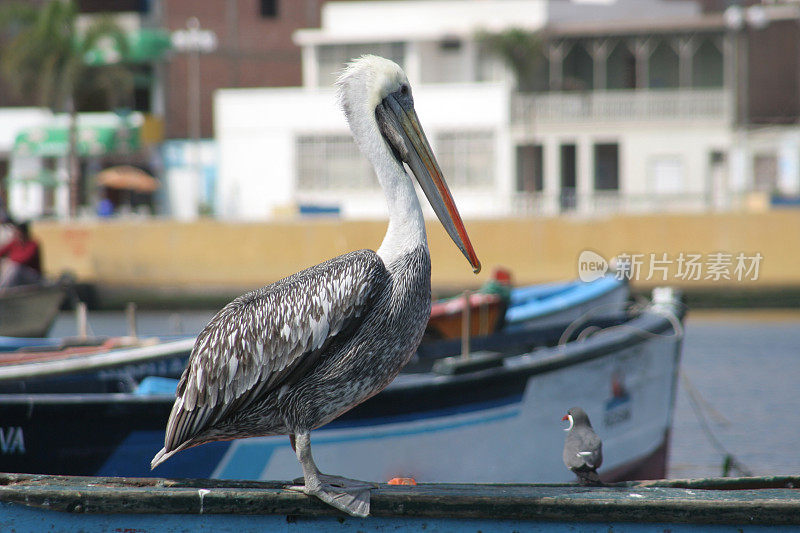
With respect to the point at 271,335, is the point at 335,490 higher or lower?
lower

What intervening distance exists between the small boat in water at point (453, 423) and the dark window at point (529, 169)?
2445 centimetres

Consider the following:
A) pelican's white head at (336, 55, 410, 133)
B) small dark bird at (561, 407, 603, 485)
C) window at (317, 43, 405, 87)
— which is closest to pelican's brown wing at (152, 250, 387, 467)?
pelican's white head at (336, 55, 410, 133)

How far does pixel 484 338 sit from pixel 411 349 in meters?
5.44

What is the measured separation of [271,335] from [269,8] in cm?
4051

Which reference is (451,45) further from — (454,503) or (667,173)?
(454,503)

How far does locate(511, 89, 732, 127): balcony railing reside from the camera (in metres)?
34.4

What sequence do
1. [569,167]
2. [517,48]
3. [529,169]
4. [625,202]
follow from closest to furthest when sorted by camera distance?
[625,202] → [517,48] → [529,169] → [569,167]

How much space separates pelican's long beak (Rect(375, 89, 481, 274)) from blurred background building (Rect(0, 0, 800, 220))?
90.2ft

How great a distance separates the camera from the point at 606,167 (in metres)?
36.1

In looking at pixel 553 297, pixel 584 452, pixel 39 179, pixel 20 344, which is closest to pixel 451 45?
pixel 39 179

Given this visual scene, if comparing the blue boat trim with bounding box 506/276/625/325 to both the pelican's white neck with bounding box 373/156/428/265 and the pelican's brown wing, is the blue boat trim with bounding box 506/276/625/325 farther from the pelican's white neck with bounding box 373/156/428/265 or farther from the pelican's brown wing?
the pelican's brown wing

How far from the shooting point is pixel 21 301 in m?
15.5

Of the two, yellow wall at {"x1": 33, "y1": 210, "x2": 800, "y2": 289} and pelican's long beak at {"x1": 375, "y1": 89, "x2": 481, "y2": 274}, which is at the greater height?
pelican's long beak at {"x1": 375, "y1": 89, "x2": 481, "y2": 274}

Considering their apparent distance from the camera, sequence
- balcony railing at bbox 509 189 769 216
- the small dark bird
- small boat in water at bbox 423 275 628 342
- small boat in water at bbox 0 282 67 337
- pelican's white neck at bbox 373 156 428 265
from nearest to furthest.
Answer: pelican's white neck at bbox 373 156 428 265 → the small dark bird → small boat in water at bbox 423 275 628 342 → small boat in water at bbox 0 282 67 337 → balcony railing at bbox 509 189 769 216
